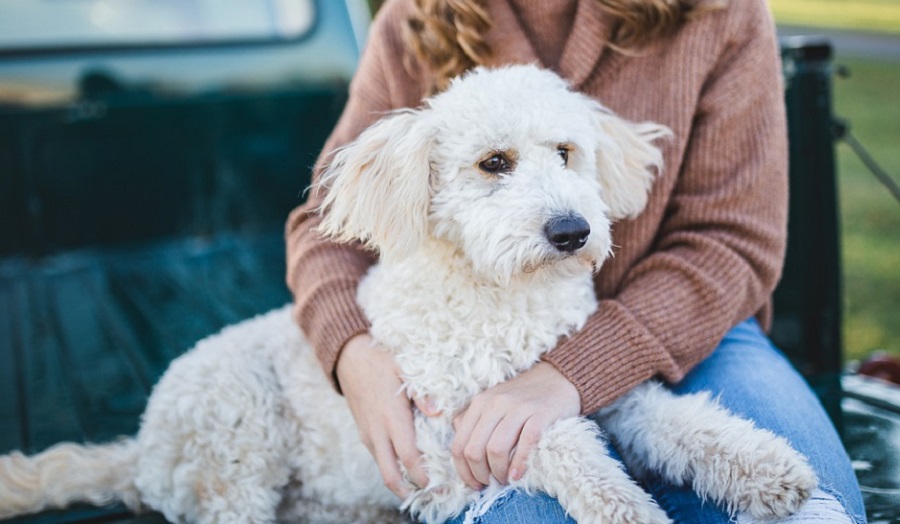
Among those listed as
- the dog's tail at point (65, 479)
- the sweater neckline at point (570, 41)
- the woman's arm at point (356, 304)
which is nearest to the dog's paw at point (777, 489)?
the woman's arm at point (356, 304)

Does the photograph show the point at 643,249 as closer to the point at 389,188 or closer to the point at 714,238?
the point at 714,238

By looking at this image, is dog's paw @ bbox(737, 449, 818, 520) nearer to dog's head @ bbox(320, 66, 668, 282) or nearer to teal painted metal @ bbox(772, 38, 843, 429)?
dog's head @ bbox(320, 66, 668, 282)

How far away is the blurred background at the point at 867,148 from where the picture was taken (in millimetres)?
5039

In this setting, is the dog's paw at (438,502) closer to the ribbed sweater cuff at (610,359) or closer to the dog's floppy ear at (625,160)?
the ribbed sweater cuff at (610,359)

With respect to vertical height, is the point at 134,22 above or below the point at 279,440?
above

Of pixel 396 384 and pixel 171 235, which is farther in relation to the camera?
pixel 171 235

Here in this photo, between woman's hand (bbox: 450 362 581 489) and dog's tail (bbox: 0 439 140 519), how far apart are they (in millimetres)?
825

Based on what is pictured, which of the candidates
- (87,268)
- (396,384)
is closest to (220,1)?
(87,268)

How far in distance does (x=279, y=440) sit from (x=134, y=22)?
203 cm

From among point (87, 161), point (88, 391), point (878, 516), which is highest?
point (87, 161)

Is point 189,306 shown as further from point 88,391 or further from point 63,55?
point 63,55

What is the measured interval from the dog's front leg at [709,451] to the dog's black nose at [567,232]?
41 centimetres

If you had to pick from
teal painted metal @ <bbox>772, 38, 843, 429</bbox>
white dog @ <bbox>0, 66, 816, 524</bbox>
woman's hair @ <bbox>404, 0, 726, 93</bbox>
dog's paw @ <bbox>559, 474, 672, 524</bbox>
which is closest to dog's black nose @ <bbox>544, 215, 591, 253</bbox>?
white dog @ <bbox>0, 66, 816, 524</bbox>

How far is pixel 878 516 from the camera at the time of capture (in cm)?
185
